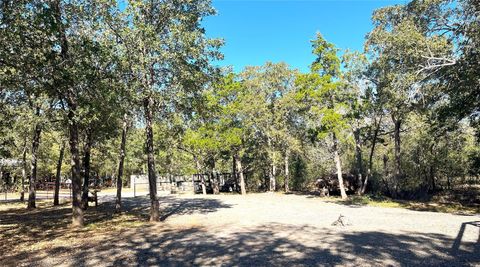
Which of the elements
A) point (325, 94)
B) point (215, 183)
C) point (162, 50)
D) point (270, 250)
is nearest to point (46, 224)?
point (162, 50)

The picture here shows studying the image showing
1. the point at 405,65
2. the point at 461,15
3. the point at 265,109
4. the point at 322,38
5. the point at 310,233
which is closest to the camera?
the point at 310,233

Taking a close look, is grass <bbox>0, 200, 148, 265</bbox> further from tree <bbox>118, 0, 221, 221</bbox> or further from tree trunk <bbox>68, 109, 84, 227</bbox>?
tree <bbox>118, 0, 221, 221</bbox>

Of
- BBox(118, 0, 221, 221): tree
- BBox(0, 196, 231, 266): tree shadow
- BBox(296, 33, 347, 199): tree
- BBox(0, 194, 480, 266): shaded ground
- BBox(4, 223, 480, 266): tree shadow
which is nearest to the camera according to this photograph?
BBox(4, 223, 480, 266): tree shadow

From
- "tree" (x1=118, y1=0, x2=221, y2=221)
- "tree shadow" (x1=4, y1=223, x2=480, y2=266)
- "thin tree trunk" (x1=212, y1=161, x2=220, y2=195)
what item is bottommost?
"tree shadow" (x1=4, y1=223, x2=480, y2=266)

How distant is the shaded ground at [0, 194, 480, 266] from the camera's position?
298 inches

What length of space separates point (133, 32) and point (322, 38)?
14.8 meters

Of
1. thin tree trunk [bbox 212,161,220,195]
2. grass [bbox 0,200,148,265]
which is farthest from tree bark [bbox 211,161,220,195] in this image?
grass [bbox 0,200,148,265]

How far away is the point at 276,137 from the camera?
31594 mm

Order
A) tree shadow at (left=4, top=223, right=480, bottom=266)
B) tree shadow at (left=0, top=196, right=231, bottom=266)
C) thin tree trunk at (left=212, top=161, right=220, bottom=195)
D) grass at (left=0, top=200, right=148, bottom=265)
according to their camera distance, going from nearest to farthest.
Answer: tree shadow at (left=4, top=223, right=480, bottom=266), grass at (left=0, top=200, right=148, bottom=265), tree shadow at (left=0, top=196, right=231, bottom=266), thin tree trunk at (left=212, top=161, right=220, bottom=195)

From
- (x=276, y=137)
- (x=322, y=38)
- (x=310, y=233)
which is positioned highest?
(x=322, y=38)

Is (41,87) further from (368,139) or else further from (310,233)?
(368,139)

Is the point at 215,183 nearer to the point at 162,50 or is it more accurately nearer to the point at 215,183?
the point at 215,183

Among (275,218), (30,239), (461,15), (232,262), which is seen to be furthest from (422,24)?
(30,239)

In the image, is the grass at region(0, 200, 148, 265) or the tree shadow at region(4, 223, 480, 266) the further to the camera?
the grass at region(0, 200, 148, 265)
